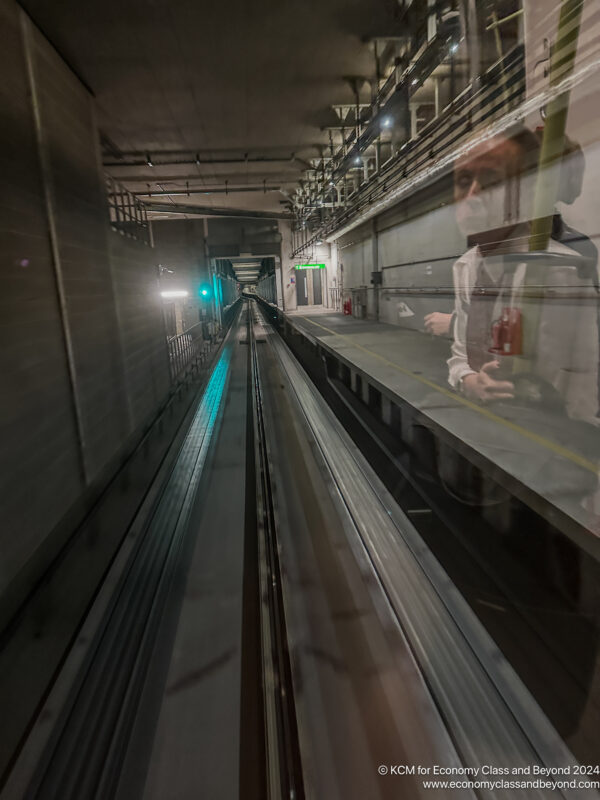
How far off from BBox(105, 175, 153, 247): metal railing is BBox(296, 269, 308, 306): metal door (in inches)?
690

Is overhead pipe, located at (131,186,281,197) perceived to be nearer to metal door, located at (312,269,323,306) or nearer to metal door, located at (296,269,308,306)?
metal door, located at (296,269,308,306)

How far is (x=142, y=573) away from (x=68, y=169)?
423cm

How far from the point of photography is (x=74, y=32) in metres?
4.43

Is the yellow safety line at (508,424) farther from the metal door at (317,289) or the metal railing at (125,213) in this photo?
the metal door at (317,289)

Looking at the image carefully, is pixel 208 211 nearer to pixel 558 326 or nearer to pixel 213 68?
pixel 213 68

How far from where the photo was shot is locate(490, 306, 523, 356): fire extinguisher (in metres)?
3.76

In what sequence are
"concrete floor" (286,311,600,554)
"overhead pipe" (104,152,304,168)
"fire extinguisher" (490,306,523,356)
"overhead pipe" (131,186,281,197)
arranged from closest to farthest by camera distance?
"concrete floor" (286,311,600,554) < "fire extinguisher" (490,306,523,356) < "overhead pipe" (104,152,304,168) < "overhead pipe" (131,186,281,197)

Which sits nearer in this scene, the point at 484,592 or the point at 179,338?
the point at 484,592

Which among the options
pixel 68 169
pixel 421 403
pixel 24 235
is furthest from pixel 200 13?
pixel 421 403

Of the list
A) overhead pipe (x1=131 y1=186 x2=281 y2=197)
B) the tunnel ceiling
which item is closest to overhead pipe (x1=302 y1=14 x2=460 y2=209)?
the tunnel ceiling

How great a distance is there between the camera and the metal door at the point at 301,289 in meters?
25.6

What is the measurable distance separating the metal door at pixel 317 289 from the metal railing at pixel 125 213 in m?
18.8

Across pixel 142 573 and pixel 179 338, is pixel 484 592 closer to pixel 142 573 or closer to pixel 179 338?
pixel 142 573

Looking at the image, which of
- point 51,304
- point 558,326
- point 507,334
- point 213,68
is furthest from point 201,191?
point 507,334
